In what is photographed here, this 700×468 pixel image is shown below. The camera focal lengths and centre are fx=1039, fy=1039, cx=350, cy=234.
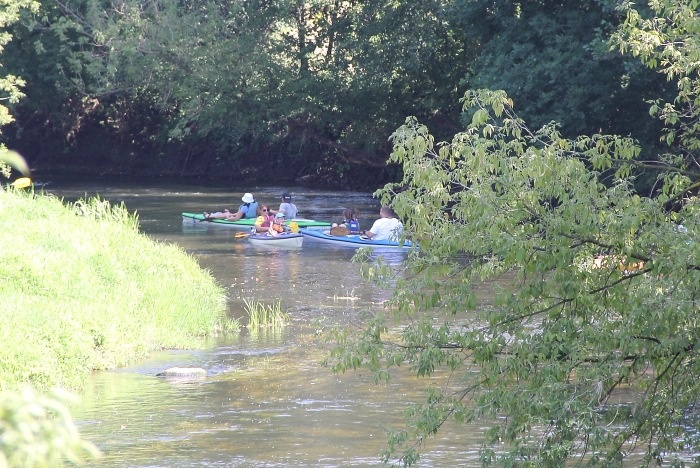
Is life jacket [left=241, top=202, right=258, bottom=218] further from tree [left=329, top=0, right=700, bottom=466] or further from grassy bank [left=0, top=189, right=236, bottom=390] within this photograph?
tree [left=329, top=0, right=700, bottom=466]

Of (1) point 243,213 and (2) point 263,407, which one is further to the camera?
(1) point 243,213

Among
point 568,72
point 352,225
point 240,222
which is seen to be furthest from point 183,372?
point 568,72

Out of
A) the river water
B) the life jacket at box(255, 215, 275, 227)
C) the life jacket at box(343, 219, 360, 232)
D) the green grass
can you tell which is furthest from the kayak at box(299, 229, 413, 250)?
the green grass

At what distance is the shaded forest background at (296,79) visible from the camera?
72.0 feet

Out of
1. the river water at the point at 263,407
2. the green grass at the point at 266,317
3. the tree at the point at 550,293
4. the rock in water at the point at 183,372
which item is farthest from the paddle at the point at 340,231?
the tree at the point at 550,293

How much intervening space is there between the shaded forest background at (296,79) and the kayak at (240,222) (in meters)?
4.71

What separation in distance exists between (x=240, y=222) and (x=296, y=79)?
9531mm

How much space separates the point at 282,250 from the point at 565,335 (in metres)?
15.0

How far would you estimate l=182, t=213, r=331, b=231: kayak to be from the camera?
72.9ft

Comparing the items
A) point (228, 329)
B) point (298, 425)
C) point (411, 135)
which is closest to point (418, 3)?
point (228, 329)

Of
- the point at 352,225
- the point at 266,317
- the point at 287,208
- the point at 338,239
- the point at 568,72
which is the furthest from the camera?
the point at 287,208

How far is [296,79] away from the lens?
1229 inches

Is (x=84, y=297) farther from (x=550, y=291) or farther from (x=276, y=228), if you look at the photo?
(x=276, y=228)

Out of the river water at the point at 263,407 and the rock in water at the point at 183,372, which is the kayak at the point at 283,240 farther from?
the rock in water at the point at 183,372
